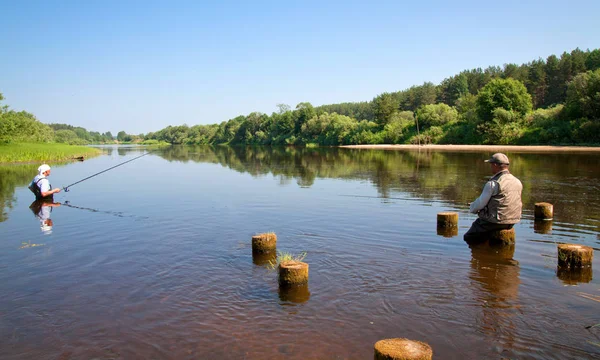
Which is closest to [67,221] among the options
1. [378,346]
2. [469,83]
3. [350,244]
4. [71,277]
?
[71,277]

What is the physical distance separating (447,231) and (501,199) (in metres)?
3.30

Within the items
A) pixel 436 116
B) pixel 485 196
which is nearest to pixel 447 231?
pixel 485 196

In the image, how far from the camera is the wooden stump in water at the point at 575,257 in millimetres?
10000

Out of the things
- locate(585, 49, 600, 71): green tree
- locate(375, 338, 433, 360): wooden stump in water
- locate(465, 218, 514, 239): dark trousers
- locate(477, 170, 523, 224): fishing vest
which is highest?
locate(585, 49, 600, 71): green tree

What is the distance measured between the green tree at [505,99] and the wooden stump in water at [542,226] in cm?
7352

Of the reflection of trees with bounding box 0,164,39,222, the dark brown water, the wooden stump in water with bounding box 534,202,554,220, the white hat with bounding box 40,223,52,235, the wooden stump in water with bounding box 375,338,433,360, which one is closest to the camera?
the wooden stump in water with bounding box 375,338,433,360

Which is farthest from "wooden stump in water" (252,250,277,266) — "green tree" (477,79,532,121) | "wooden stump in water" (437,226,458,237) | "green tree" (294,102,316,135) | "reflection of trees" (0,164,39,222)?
"green tree" (294,102,316,135)

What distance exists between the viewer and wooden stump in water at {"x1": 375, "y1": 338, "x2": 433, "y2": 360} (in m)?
5.46

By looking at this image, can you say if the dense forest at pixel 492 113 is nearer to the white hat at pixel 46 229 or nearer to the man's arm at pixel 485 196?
the man's arm at pixel 485 196

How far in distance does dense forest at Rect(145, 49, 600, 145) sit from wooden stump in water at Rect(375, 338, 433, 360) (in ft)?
234

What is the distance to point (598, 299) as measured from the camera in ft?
27.7

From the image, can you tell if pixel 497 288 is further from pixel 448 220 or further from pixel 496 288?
pixel 448 220

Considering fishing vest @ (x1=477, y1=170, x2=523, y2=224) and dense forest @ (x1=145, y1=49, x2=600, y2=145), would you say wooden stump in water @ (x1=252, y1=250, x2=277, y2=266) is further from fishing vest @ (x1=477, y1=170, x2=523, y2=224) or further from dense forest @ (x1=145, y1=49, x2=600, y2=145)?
dense forest @ (x1=145, y1=49, x2=600, y2=145)

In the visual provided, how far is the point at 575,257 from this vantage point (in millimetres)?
10039
